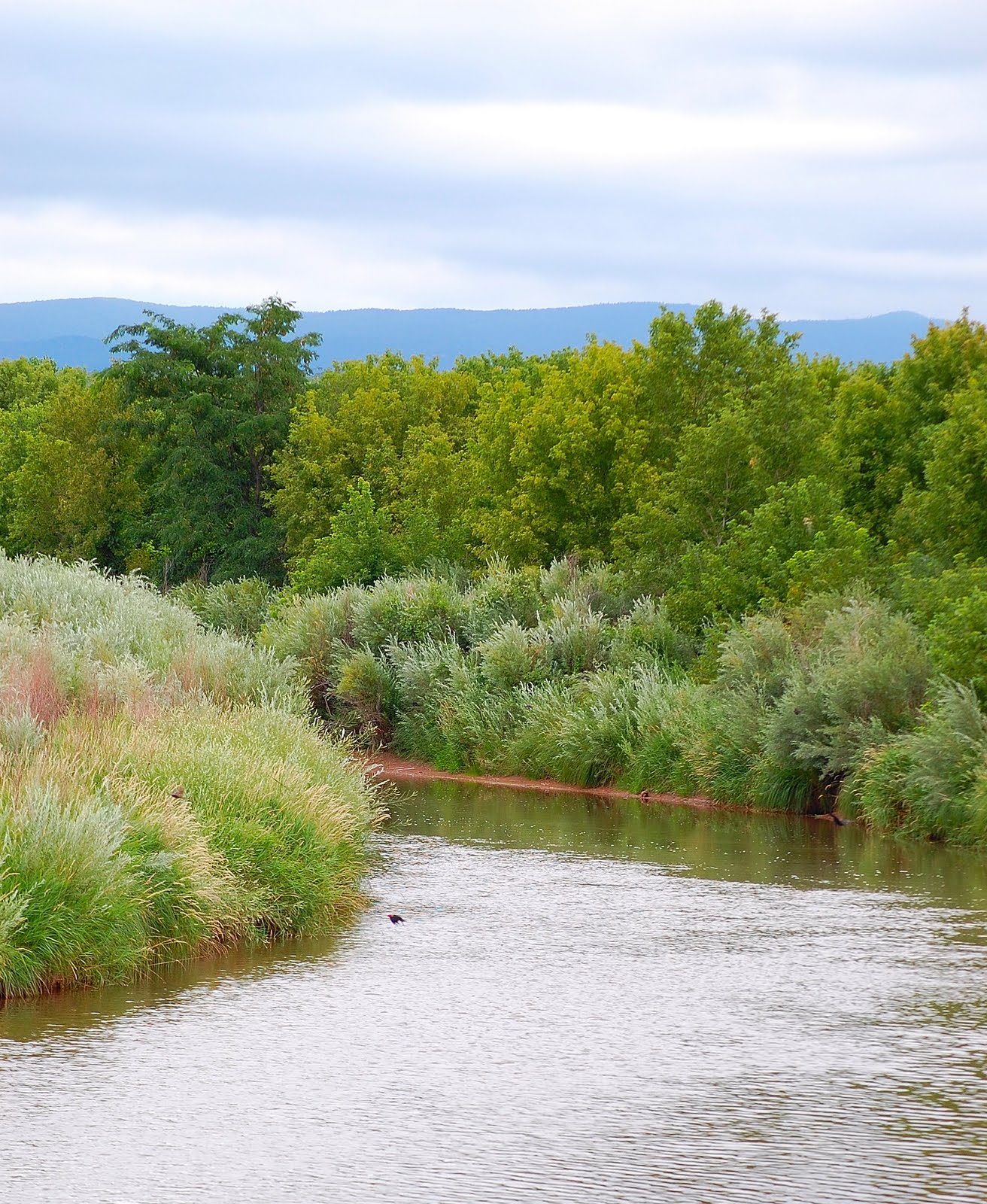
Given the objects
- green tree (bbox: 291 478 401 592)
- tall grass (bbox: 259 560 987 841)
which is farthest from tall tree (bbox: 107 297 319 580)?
tall grass (bbox: 259 560 987 841)

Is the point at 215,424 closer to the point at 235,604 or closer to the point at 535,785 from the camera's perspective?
the point at 235,604

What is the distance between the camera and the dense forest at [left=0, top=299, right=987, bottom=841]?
86.3 feet

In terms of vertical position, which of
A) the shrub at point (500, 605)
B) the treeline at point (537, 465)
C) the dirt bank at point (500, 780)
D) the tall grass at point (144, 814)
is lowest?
the dirt bank at point (500, 780)

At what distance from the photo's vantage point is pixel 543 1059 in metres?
11.6

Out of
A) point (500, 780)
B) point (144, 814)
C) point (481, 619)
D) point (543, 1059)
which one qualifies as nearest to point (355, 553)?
point (481, 619)

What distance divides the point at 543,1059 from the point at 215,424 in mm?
47841

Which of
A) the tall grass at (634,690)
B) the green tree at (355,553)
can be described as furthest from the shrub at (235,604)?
the tall grass at (634,690)

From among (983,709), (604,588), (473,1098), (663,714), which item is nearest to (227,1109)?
(473,1098)

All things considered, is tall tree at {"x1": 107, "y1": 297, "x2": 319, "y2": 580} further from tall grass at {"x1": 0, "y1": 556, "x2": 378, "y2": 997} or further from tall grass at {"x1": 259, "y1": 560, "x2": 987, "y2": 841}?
tall grass at {"x1": 0, "y1": 556, "x2": 378, "y2": 997}

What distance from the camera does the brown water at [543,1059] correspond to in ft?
30.2

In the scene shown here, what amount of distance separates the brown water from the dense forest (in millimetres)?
7408

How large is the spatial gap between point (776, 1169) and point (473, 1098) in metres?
2.14

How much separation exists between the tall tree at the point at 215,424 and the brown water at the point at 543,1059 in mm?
40078

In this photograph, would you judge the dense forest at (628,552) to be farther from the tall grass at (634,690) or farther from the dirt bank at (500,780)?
the dirt bank at (500,780)
